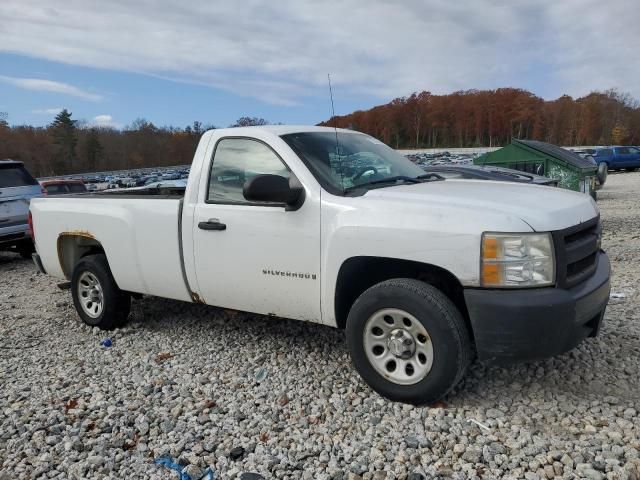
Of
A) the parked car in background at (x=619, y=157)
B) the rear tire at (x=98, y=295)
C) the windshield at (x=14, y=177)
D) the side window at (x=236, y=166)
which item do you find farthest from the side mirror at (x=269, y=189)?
the parked car in background at (x=619, y=157)

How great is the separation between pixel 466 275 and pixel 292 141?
1.69 meters

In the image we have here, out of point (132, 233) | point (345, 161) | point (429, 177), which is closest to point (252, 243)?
point (345, 161)

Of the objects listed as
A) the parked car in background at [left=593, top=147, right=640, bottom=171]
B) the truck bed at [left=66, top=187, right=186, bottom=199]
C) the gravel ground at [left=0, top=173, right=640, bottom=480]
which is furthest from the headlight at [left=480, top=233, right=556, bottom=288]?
the parked car in background at [left=593, top=147, right=640, bottom=171]

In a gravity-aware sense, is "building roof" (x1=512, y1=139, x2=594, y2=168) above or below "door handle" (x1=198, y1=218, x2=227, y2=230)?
above

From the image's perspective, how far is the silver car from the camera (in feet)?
29.2

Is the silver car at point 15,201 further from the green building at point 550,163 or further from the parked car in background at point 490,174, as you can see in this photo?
the green building at point 550,163

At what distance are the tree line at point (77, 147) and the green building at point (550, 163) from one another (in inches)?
3348

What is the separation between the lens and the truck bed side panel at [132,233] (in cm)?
442

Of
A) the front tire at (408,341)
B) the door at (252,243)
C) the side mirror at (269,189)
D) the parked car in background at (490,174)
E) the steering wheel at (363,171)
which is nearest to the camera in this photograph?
the front tire at (408,341)

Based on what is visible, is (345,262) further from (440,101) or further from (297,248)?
(440,101)

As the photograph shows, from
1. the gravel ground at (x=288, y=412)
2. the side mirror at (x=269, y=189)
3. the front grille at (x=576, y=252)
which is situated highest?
the side mirror at (x=269, y=189)

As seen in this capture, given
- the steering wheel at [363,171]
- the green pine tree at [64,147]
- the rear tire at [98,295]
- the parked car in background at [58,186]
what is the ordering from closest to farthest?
the steering wheel at [363,171] → the rear tire at [98,295] → the parked car in background at [58,186] → the green pine tree at [64,147]

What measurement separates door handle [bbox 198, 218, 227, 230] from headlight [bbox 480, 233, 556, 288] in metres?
1.94

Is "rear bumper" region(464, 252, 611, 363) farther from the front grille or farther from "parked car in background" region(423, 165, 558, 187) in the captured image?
"parked car in background" region(423, 165, 558, 187)
